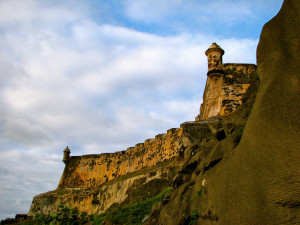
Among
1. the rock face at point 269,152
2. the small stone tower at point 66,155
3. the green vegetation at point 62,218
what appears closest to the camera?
the rock face at point 269,152

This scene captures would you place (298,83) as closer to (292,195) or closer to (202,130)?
(292,195)

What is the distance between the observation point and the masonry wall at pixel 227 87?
14.2 meters

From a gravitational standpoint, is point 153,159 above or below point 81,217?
above

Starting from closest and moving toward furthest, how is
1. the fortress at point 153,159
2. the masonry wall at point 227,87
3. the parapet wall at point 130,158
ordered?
1. the parapet wall at point 130,158
2. the fortress at point 153,159
3. the masonry wall at point 227,87

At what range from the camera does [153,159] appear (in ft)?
57.3

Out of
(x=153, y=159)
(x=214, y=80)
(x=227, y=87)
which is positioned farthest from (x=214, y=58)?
(x=153, y=159)

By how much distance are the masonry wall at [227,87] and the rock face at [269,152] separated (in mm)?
9883

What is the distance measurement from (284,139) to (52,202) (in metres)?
23.3

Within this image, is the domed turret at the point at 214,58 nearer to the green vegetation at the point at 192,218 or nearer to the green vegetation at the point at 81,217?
the green vegetation at the point at 81,217

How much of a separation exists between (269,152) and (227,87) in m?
11.7

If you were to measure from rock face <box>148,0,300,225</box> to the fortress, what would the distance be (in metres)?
4.73

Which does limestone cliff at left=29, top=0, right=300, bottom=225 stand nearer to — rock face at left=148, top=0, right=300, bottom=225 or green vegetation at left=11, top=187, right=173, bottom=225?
rock face at left=148, top=0, right=300, bottom=225

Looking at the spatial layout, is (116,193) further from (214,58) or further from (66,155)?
(66,155)

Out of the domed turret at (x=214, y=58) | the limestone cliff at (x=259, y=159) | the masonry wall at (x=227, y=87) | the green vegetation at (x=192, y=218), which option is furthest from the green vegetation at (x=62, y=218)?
the domed turret at (x=214, y=58)
